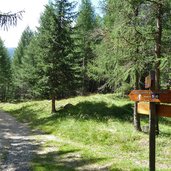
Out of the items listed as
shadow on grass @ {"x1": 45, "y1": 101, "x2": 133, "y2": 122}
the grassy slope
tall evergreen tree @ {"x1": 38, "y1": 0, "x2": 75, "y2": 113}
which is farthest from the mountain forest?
the grassy slope

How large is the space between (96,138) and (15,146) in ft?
15.9

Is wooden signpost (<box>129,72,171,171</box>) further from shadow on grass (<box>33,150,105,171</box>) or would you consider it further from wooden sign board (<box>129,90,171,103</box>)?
shadow on grass (<box>33,150,105,171</box>)

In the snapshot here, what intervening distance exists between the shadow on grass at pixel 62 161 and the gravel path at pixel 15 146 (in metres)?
0.64

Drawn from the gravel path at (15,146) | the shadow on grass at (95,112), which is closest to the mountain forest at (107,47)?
the shadow on grass at (95,112)

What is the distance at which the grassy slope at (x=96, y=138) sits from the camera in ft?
44.9

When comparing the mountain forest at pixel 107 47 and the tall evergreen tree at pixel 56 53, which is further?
the tall evergreen tree at pixel 56 53

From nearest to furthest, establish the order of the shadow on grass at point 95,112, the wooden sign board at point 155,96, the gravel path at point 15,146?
1. the wooden sign board at point 155,96
2. the gravel path at point 15,146
3. the shadow on grass at point 95,112

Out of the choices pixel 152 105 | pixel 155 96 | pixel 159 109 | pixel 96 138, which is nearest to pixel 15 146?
pixel 96 138

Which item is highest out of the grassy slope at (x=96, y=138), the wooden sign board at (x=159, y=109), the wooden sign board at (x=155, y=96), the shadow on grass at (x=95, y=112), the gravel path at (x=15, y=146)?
the wooden sign board at (x=155, y=96)

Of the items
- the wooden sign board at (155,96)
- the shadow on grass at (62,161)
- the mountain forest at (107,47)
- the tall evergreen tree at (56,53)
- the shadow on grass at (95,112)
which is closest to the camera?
the wooden sign board at (155,96)

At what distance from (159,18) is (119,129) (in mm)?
7389

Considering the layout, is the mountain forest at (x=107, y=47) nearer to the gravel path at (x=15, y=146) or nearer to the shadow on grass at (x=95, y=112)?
the shadow on grass at (x=95, y=112)

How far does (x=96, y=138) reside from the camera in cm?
1884

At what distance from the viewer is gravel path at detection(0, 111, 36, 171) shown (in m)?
14.4
